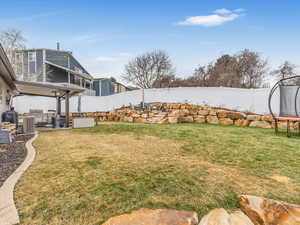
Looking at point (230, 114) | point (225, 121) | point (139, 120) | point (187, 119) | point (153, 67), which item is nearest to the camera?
point (230, 114)

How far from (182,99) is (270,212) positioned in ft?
31.0

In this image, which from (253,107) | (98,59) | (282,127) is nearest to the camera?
(282,127)

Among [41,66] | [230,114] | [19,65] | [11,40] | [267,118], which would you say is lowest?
[267,118]

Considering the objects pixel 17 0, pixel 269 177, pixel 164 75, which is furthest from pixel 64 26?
pixel 269 177

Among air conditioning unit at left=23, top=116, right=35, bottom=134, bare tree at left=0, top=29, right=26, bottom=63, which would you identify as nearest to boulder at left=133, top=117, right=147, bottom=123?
air conditioning unit at left=23, top=116, right=35, bottom=134

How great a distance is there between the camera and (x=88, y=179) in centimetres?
250

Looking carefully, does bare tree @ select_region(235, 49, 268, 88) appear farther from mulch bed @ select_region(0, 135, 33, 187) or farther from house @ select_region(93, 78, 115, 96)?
house @ select_region(93, 78, 115, 96)

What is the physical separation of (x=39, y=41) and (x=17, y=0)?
34.1ft

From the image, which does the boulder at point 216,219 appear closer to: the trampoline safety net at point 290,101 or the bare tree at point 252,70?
the trampoline safety net at point 290,101

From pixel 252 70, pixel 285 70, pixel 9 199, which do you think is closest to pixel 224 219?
pixel 9 199

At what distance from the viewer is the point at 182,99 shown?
10.9m

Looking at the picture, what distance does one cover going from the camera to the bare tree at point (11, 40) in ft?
54.6

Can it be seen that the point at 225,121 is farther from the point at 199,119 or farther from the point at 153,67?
the point at 153,67

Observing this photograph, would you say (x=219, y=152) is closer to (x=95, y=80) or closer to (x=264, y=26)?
(x=264, y=26)
